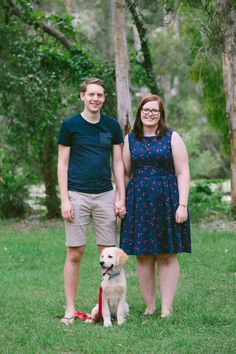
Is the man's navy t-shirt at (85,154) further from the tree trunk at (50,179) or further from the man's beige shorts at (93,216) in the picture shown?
the tree trunk at (50,179)

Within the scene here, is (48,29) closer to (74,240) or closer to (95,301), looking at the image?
(95,301)

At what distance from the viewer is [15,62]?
15.5m

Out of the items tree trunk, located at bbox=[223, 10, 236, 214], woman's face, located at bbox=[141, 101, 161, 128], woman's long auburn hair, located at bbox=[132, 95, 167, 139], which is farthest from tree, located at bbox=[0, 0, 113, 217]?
woman's face, located at bbox=[141, 101, 161, 128]

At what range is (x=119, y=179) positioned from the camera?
261 inches

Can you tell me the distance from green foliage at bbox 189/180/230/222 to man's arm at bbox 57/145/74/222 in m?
10.1

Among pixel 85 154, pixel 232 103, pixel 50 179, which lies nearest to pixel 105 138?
pixel 85 154

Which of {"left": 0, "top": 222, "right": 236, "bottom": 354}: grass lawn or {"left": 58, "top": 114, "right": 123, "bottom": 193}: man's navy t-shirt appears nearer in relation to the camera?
{"left": 0, "top": 222, "right": 236, "bottom": 354}: grass lawn

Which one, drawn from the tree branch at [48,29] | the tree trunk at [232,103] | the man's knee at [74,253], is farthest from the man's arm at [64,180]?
the tree branch at [48,29]

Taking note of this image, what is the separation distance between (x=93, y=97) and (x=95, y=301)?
245 cm

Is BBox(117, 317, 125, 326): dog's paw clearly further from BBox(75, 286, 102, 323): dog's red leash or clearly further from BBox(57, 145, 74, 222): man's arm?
BBox(57, 145, 74, 222): man's arm

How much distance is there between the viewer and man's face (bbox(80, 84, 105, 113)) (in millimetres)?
6434

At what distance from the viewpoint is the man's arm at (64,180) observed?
642 centimetres

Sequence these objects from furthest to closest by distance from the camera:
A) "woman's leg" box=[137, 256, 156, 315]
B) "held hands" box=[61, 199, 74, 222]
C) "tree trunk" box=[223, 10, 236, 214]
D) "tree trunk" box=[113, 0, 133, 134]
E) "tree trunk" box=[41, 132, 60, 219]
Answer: "tree trunk" box=[41, 132, 60, 219]
"tree trunk" box=[223, 10, 236, 214]
"tree trunk" box=[113, 0, 133, 134]
"woman's leg" box=[137, 256, 156, 315]
"held hands" box=[61, 199, 74, 222]

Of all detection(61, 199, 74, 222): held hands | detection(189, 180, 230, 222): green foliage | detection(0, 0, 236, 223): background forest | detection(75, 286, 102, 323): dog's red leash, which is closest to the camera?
detection(61, 199, 74, 222): held hands
